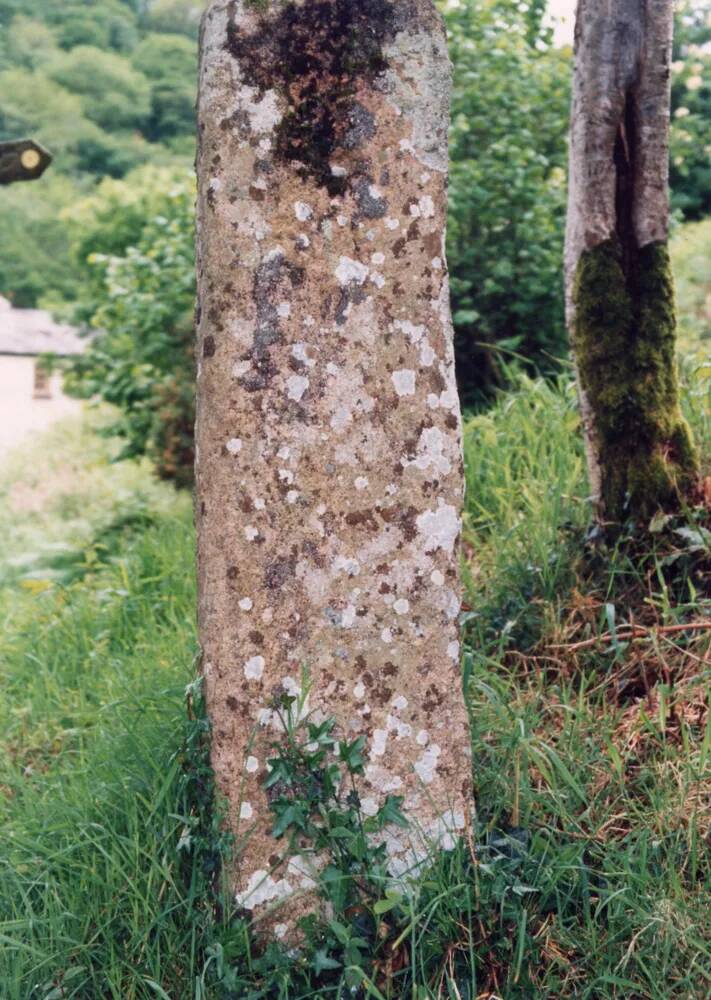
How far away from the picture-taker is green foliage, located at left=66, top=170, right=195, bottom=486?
8.47 m

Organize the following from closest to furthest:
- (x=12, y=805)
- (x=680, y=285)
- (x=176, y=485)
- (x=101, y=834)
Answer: (x=101, y=834) < (x=12, y=805) < (x=680, y=285) < (x=176, y=485)

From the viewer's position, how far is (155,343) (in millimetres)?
8469

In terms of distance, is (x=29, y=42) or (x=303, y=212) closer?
(x=303, y=212)

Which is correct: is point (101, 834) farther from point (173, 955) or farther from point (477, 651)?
point (477, 651)

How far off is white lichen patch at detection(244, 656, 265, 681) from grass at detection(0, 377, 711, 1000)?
245 mm

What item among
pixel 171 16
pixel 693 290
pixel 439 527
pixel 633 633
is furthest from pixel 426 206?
pixel 171 16

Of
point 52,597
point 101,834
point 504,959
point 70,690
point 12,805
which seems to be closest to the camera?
point 504,959

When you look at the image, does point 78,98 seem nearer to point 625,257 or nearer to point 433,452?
point 625,257

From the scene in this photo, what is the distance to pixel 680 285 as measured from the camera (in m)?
7.95

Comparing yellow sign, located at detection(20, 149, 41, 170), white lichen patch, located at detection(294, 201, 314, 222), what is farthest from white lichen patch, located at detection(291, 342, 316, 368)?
yellow sign, located at detection(20, 149, 41, 170)

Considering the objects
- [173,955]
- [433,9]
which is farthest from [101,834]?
[433,9]

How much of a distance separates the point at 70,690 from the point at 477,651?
1786mm

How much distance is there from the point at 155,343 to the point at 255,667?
6.37 m

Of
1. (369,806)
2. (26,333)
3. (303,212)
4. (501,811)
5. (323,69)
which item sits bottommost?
(26,333)
